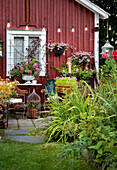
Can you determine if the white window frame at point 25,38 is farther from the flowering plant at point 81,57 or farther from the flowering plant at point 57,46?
the flowering plant at point 81,57

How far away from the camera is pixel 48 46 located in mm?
8719

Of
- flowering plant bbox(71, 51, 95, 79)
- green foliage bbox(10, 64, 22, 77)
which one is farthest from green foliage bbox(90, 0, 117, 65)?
green foliage bbox(10, 64, 22, 77)

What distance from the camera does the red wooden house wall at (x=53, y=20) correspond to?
8.65m

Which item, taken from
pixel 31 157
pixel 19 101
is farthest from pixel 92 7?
pixel 31 157

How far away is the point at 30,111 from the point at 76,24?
3453 mm

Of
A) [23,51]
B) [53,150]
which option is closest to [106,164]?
[53,150]

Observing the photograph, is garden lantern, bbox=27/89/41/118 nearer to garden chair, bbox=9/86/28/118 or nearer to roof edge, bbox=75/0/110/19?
garden chair, bbox=9/86/28/118

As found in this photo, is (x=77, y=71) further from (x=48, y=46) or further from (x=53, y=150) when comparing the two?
(x=53, y=150)

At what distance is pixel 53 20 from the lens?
879cm

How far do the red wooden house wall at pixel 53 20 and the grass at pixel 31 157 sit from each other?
4779 millimetres

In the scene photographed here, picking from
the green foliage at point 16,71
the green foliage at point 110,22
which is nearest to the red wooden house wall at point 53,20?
the green foliage at point 16,71

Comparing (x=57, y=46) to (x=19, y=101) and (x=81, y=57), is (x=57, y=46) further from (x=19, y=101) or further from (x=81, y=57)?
(x=19, y=101)

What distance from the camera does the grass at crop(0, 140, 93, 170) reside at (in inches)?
124

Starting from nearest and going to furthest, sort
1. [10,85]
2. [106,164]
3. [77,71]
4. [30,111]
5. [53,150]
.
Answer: [106,164]
[53,150]
[10,85]
[30,111]
[77,71]
